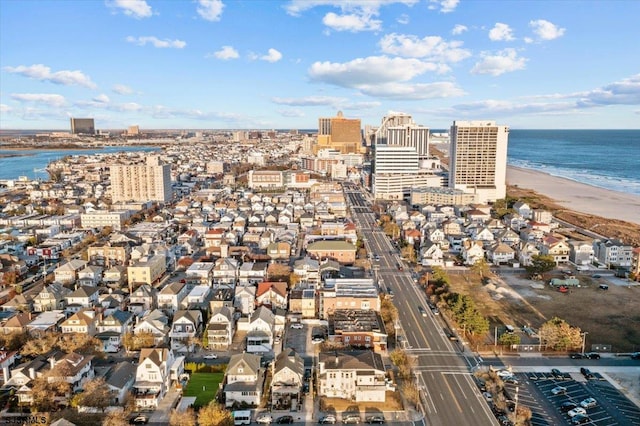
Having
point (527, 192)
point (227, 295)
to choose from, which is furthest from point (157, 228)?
point (527, 192)

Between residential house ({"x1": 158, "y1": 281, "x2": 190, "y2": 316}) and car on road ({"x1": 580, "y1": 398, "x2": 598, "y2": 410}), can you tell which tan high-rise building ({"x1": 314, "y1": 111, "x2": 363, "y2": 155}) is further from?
car on road ({"x1": 580, "y1": 398, "x2": 598, "y2": 410})

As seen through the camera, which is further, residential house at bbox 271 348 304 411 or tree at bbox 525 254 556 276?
tree at bbox 525 254 556 276

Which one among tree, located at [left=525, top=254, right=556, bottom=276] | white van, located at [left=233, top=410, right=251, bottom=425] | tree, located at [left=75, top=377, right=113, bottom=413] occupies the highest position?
tree, located at [left=525, top=254, right=556, bottom=276]

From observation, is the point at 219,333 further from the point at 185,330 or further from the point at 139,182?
the point at 139,182

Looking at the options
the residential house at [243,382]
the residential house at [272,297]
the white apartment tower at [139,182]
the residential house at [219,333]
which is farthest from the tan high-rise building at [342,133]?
the residential house at [243,382]

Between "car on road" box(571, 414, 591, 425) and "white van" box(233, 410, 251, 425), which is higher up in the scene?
"car on road" box(571, 414, 591, 425)

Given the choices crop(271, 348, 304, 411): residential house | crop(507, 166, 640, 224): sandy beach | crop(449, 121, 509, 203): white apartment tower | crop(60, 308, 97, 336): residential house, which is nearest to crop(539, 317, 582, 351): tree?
crop(271, 348, 304, 411): residential house
